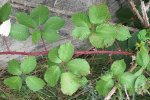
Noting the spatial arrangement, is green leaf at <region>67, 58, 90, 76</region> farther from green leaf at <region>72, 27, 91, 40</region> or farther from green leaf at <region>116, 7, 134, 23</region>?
green leaf at <region>116, 7, 134, 23</region>

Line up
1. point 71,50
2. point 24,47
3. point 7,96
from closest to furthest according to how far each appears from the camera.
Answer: point 71,50 < point 24,47 < point 7,96

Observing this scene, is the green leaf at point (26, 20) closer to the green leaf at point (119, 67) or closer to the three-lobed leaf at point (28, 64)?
the three-lobed leaf at point (28, 64)

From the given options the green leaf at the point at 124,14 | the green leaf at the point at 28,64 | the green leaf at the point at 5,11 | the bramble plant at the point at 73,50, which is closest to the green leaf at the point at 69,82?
the bramble plant at the point at 73,50

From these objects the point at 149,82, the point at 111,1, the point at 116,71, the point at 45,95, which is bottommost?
the point at 45,95

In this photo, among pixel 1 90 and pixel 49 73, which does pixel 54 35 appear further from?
pixel 1 90

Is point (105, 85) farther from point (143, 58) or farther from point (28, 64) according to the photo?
point (28, 64)

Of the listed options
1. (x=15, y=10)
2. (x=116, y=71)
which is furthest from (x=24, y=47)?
(x=116, y=71)

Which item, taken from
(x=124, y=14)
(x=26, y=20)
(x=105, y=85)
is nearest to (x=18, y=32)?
(x=26, y=20)
